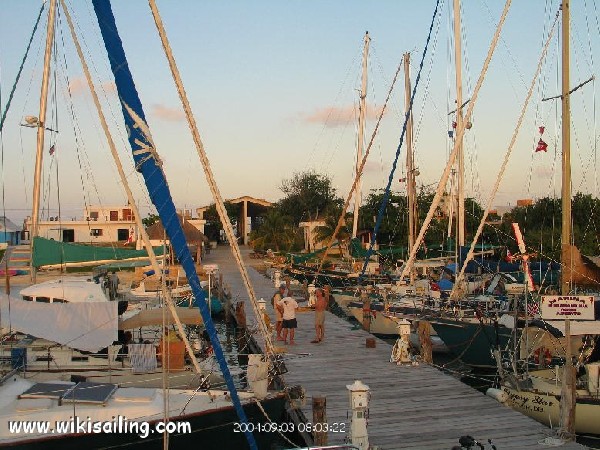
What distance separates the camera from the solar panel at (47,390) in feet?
36.9

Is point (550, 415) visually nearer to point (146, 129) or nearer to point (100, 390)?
point (100, 390)

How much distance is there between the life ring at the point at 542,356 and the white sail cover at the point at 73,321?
10203 millimetres

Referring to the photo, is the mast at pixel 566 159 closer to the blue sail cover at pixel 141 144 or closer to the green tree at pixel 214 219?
the blue sail cover at pixel 141 144

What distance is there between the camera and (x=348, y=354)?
61.3ft

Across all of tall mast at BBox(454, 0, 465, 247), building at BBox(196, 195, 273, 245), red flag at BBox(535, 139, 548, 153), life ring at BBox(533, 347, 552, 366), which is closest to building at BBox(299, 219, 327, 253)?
building at BBox(196, 195, 273, 245)

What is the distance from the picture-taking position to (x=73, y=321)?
44.3ft

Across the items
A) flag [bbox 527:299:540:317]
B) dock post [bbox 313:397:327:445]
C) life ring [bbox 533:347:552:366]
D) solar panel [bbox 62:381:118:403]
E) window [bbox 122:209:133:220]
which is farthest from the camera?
window [bbox 122:209:133:220]

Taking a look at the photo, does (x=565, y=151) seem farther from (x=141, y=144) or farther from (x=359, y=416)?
(x=141, y=144)

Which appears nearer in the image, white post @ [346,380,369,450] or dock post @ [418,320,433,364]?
white post @ [346,380,369,450]

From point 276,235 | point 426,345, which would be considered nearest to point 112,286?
point 426,345

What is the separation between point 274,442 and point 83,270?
38753mm

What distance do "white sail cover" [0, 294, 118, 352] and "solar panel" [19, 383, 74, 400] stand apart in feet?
5.60

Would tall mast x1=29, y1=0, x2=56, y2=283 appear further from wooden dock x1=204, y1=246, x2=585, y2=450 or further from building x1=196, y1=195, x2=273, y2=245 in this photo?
building x1=196, y1=195, x2=273, y2=245

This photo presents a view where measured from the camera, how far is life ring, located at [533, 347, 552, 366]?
1728 centimetres
